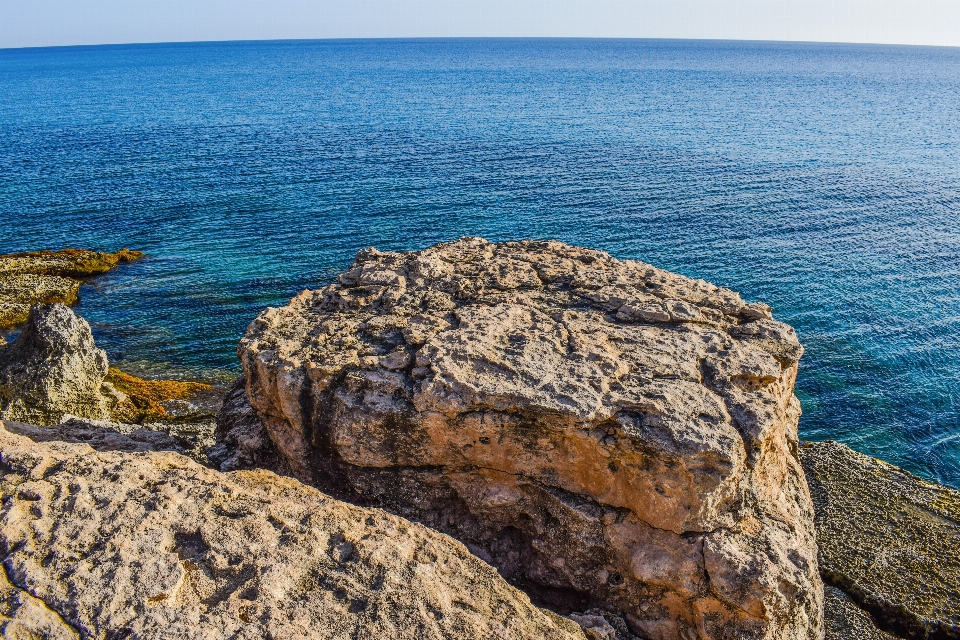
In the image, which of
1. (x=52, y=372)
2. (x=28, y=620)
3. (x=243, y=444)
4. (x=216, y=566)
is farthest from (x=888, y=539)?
(x=52, y=372)

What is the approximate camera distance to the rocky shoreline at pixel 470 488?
834 centimetres

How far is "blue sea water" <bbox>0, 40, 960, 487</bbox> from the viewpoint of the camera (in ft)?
99.8

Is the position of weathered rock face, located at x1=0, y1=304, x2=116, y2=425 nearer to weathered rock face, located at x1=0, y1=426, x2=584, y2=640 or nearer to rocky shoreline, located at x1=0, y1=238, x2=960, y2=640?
rocky shoreline, located at x1=0, y1=238, x2=960, y2=640

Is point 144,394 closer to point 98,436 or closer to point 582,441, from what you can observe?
point 98,436

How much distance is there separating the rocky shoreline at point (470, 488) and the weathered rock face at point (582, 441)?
0.04 meters

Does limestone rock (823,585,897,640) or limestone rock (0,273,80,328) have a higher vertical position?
limestone rock (0,273,80,328)

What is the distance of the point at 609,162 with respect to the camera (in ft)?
197

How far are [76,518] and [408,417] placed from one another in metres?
4.84

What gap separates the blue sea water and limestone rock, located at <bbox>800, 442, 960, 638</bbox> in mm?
5423

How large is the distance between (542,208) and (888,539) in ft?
111

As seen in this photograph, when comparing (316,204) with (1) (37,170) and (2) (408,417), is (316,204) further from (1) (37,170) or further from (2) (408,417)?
(2) (408,417)

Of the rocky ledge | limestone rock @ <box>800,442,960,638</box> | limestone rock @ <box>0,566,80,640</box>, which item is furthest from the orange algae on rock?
limestone rock @ <box>800,442,960,638</box>

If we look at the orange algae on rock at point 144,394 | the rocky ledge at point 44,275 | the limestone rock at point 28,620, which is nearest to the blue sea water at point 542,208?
the rocky ledge at point 44,275

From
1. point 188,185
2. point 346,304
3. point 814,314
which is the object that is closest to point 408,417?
point 346,304
